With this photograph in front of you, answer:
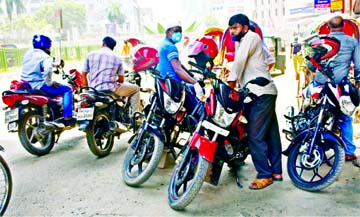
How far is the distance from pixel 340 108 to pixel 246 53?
995 mm

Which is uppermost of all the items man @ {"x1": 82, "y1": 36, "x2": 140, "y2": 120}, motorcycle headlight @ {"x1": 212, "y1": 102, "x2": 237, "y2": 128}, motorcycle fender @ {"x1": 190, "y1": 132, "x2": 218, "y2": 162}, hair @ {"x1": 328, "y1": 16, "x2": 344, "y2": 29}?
hair @ {"x1": 328, "y1": 16, "x2": 344, "y2": 29}

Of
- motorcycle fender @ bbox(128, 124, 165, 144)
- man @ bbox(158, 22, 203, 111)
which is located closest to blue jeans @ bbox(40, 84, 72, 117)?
man @ bbox(158, 22, 203, 111)

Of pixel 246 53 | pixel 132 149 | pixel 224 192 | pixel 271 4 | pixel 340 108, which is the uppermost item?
pixel 271 4

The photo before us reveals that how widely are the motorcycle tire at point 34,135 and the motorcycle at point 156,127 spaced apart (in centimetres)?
150

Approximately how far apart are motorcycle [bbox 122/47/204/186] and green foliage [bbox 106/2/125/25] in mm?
57507

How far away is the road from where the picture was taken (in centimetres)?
304

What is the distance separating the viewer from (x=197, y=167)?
9.80 feet

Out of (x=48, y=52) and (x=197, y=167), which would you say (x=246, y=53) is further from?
(x=48, y=52)

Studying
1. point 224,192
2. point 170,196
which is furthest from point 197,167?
point 224,192

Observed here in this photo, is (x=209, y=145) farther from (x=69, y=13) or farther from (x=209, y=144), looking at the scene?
(x=69, y=13)

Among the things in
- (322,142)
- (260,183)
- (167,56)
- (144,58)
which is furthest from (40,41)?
(322,142)

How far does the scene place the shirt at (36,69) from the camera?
459 cm

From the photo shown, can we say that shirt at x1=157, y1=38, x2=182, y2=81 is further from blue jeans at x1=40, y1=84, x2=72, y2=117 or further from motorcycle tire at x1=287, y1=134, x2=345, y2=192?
motorcycle tire at x1=287, y1=134, x2=345, y2=192

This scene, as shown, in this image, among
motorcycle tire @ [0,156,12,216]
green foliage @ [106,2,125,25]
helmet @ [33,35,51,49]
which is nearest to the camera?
motorcycle tire @ [0,156,12,216]
